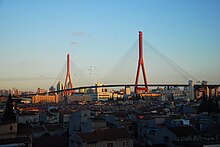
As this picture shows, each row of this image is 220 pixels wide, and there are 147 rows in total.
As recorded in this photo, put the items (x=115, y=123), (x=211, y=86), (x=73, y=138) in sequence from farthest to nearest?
Answer: (x=211, y=86)
(x=115, y=123)
(x=73, y=138)

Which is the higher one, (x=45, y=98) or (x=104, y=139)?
(x=104, y=139)

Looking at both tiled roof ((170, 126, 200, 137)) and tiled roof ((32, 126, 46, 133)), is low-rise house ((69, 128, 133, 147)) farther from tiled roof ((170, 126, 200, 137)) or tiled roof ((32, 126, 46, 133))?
tiled roof ((32, 126, 46, 133))

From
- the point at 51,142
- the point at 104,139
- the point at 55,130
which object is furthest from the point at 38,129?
the point at 104,139

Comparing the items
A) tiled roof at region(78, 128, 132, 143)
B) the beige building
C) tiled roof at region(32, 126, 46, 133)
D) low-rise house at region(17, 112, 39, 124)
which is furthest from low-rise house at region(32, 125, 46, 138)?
the beige building

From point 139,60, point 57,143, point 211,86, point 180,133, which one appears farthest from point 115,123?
point 211,86

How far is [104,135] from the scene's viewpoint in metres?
5.62

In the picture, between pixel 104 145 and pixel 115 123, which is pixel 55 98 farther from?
pixel 104 145

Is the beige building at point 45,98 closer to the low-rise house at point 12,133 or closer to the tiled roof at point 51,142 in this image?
the tiled roof at point 51,142

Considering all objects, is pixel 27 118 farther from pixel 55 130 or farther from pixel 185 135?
pixel 185 135

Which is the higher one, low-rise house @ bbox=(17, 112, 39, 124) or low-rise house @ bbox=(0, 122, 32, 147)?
low-rise house @ bbox=(0, 122, 32, 147)

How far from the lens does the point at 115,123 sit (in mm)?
8305

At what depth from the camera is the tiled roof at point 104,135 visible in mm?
5438

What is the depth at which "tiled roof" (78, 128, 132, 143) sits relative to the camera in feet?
17.8

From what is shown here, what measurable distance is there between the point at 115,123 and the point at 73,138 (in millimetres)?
2654
